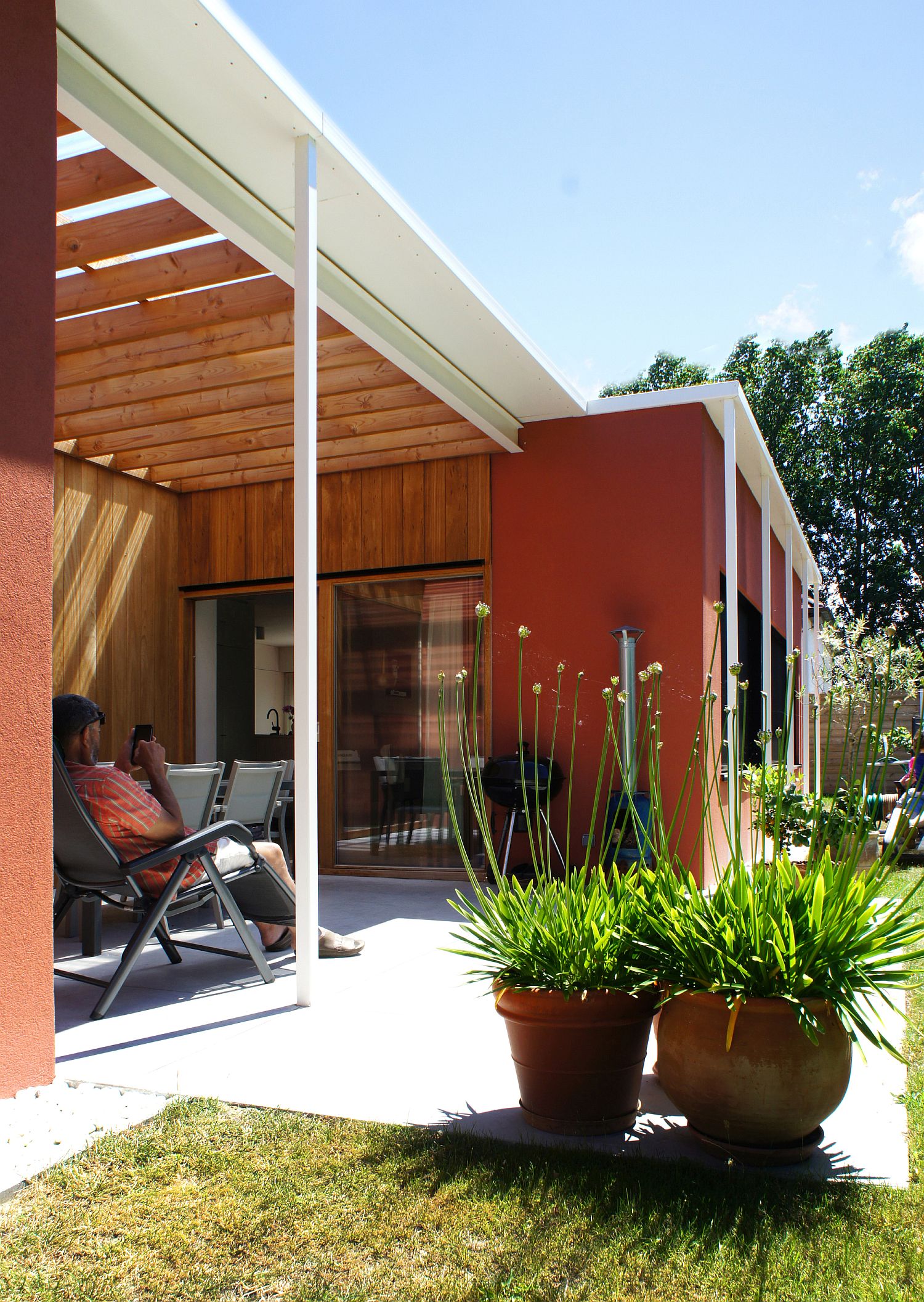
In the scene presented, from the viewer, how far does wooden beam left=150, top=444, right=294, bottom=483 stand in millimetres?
7355

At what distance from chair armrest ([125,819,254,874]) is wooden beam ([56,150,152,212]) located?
8.22 ft

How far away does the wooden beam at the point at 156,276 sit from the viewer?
478cm

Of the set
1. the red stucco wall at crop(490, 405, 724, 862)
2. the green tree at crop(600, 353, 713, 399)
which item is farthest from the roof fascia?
the green tree at crop(600, 353, 713, 399)

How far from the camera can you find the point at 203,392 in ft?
20.9

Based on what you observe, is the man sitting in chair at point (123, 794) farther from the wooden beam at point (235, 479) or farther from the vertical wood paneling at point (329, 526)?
the wooden beam at point (235, 479)

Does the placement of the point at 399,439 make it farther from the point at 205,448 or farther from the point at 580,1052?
the point at 580,1052

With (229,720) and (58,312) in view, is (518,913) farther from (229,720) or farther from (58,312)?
(229,720)

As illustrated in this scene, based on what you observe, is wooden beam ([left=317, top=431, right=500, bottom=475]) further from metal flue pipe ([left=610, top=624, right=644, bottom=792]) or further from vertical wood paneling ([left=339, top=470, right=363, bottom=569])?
metal flue pipe ([left=610, top=624, right=644, bottom=792])

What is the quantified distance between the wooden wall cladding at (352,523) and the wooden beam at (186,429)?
1052mm

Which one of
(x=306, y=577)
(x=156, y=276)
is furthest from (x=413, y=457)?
(x=306, y=577)

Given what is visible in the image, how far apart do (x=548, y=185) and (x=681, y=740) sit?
9.50 metres

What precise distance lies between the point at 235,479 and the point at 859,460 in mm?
19774

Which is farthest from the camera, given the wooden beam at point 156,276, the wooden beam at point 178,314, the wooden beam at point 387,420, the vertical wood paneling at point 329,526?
the vertical wood paneling at point 329,526

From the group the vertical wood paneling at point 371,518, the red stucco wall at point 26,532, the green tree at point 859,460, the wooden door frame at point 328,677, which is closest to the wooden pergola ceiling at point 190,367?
the vertical wood paneling at point 371,518
